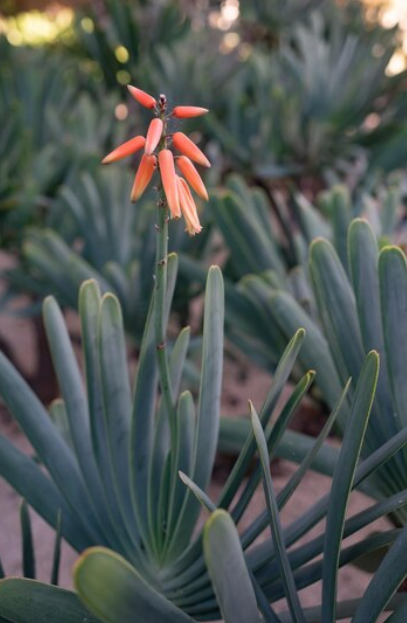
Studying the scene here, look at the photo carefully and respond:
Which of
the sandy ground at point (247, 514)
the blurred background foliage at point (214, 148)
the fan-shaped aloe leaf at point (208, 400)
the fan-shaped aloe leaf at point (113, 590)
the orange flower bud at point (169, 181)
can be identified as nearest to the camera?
the fan-shaped aloe leaf at point (113, 590)

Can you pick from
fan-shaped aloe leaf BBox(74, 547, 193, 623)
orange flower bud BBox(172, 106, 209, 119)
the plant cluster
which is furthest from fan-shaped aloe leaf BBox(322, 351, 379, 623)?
orange flower bud BBox(172, 106, 209, 119)

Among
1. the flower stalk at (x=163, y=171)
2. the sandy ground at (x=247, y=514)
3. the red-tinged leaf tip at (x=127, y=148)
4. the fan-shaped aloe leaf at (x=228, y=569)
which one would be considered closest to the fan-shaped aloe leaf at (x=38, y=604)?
the fan-shaped aloe leaf at (x=228, y=569)

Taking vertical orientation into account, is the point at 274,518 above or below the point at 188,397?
below

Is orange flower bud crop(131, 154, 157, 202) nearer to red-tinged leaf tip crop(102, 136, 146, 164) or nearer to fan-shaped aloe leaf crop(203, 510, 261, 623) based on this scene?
red-tinged leaf tip crop(102, 136, 146, 164)

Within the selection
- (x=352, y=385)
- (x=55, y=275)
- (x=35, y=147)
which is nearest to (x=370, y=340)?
(x=352, y=385)

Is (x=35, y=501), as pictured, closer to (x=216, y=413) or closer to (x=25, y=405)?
(x=25, y=405)

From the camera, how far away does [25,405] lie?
797mm

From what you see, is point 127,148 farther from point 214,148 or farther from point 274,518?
point 214,148

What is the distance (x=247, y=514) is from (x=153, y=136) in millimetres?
913

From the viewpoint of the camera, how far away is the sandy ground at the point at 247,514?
1.17 m

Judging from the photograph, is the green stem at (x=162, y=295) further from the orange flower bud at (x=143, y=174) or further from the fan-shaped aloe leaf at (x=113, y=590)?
the fan-shaped aloe leaf at (x=113, y=590)

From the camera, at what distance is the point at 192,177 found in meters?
0.61

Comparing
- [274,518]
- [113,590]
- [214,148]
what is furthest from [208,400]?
[214,148]

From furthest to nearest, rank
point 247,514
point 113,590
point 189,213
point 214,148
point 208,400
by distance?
point 214,148 → point 247,514 → point 208,400 → point 189,213 → point 113,590
